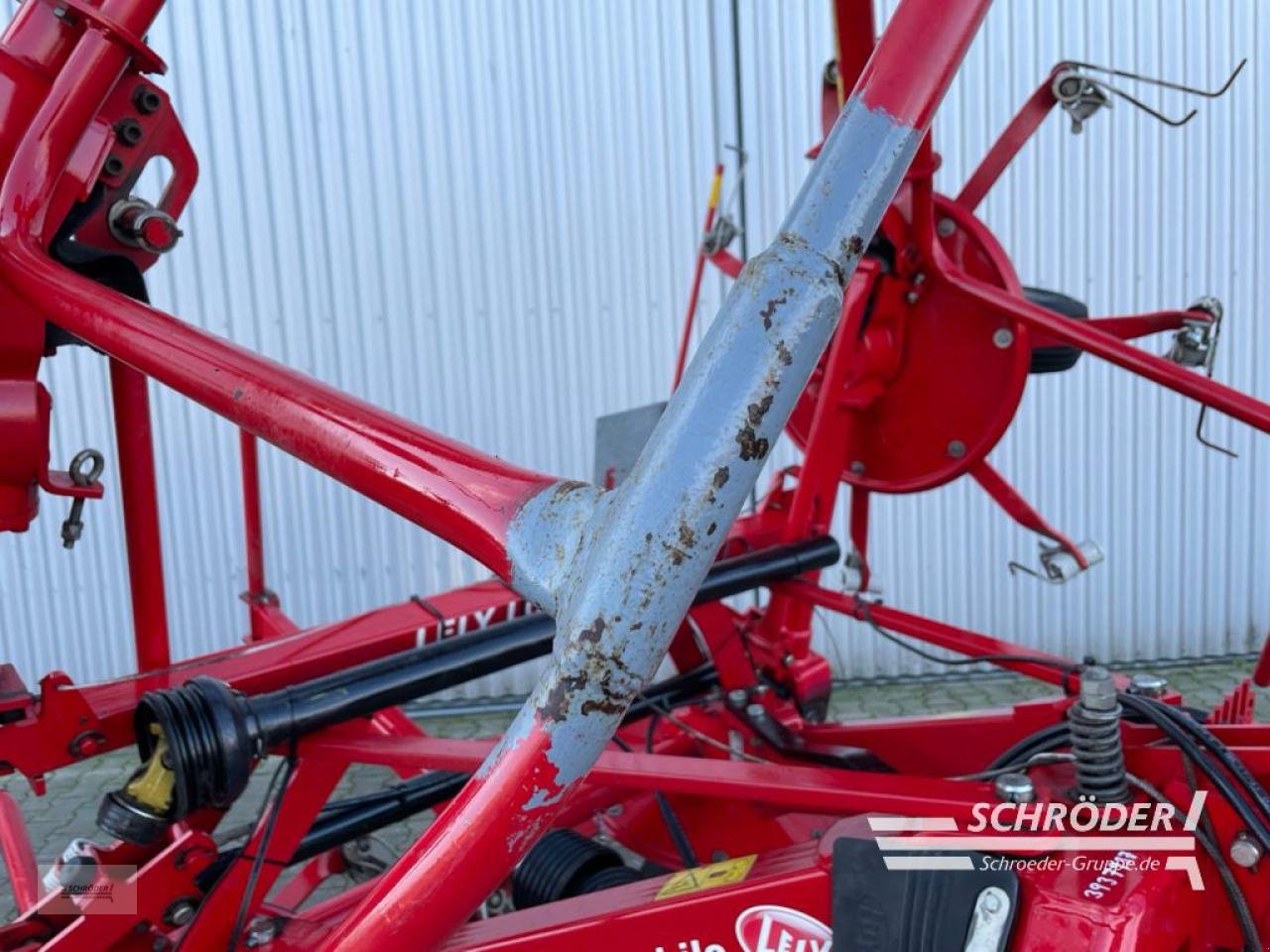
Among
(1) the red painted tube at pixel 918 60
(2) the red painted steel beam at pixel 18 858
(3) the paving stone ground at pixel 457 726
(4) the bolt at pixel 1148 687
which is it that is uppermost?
(1) the red painted tube at pixel 918 60

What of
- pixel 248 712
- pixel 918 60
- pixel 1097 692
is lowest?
pixel 248 712

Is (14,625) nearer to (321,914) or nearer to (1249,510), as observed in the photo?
(321,914)

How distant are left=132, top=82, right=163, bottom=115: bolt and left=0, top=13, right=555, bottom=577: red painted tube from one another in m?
0.10

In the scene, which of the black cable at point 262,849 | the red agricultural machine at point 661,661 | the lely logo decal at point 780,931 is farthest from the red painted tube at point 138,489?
the lely logo decal at point 780,931

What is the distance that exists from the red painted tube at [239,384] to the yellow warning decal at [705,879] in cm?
73

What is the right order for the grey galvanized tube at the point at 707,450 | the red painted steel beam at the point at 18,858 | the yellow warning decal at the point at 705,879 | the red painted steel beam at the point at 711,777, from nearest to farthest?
1. the grey galvanized tube at the point at 707,450
2. the yellow warning decal at the point at 705,879
3. the red painted steel beam at the point at 711,777
4. the red painted steel beam at the point at 18,858

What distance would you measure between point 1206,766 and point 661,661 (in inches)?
39.7

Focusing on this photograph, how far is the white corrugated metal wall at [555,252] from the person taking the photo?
4055 mm

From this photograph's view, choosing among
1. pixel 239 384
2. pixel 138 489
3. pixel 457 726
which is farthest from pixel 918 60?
pixel 457 726

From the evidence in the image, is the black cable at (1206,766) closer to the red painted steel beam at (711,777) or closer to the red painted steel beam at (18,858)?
the red painted steel beam at (711,777)

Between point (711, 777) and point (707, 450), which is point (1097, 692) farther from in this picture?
point (707, 450)

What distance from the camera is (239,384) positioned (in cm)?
114

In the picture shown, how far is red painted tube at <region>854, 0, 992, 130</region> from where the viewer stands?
770mm

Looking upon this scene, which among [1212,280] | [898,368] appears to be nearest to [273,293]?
[898,368]
